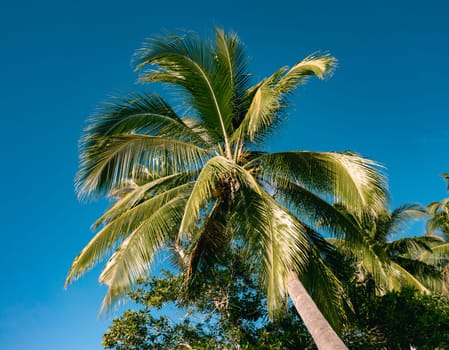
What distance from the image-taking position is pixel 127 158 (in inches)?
282

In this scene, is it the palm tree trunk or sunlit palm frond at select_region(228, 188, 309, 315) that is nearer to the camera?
the palm tree trunk

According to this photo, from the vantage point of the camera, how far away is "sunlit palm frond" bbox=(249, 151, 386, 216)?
652cm

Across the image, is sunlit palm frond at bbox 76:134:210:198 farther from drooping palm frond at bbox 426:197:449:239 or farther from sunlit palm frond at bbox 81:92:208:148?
drooping palm frond at bbox 426:197:449:239

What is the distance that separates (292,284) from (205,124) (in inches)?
140

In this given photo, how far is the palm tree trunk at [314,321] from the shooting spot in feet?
16.4

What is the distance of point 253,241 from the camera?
21.9 ft

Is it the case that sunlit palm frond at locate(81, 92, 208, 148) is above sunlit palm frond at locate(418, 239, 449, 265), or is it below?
above

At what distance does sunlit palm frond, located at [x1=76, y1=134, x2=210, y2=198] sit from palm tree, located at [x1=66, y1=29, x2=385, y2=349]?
2 cm

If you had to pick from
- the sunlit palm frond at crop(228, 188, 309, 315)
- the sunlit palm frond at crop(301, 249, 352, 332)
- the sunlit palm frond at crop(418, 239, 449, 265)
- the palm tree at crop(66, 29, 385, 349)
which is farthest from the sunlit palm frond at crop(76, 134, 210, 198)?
the sunlit palm frond at crop(418, 239, 449, 265)

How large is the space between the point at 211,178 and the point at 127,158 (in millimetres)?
1649

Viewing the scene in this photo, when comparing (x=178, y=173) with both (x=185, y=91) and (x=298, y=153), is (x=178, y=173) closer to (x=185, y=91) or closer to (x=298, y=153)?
(x=185, y=91)

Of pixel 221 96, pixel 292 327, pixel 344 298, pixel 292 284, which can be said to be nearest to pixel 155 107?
pixel 221 96

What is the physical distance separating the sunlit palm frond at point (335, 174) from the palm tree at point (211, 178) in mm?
20

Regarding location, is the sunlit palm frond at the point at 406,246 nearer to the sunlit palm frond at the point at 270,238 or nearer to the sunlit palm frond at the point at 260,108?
the sunlit palm frond at the point at 260,108
